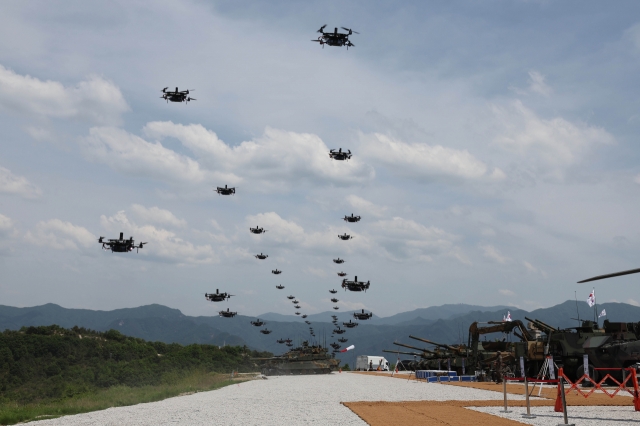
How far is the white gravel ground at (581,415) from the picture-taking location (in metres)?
17.0

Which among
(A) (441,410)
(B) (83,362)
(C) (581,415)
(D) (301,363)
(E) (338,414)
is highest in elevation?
(D) (301,363)

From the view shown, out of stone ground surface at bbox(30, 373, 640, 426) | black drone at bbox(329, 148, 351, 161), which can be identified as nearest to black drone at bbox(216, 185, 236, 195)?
black drone at bbox(329, 148, 351, 161)

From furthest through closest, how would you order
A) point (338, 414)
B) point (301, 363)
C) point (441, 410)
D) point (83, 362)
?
point (83, 362) < point (301, 363) < point (441, 410) < point (338, 414)

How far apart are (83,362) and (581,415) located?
105 m

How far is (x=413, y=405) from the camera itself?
2311 cm

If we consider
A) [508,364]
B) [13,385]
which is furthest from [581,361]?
[13,385]

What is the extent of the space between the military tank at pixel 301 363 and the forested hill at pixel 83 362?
1079 cm

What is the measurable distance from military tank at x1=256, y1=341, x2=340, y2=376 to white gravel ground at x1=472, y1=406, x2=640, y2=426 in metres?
54.3

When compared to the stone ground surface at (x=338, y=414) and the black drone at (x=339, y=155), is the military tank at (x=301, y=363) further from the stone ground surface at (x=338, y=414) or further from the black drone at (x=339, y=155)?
the stone ground surface at (x=338, y=414)

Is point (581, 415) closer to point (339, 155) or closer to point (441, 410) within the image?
point (441, 410)

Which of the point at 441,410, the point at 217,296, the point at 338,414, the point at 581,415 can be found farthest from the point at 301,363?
the point at 581,415

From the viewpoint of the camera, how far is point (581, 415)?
19062mm

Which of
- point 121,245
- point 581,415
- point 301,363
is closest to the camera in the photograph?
point 581,415

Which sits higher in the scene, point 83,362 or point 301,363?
point 301,363
